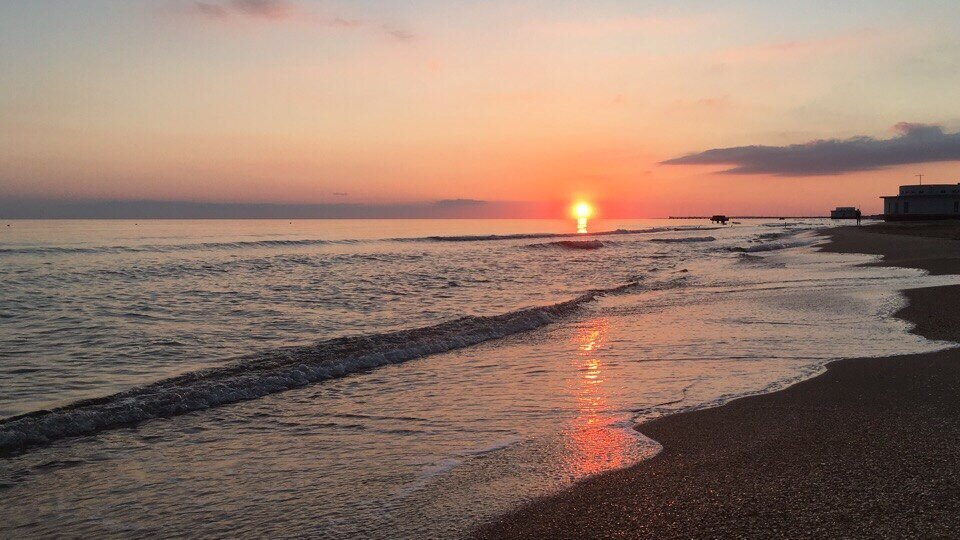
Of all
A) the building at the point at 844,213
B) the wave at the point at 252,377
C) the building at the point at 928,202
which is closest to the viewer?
the wave at the point at 252,377

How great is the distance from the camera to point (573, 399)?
8.23 metres

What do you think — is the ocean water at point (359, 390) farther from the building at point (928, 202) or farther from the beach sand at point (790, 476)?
the building at point (928, 202)

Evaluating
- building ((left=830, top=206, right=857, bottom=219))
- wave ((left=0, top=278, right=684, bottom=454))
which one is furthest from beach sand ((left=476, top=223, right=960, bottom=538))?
building ((left=830, top=206, right=857, bottom=219))

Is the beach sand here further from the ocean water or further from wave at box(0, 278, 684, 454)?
wave at box(0, 278, 684, 454)

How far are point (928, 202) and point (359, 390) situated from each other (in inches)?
4080

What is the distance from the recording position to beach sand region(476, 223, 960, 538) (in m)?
4.24

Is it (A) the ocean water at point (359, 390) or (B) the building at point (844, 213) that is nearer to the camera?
(A) the ocean water at point (359, 390)

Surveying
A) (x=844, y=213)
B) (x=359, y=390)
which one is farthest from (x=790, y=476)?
(x=844, y=213)

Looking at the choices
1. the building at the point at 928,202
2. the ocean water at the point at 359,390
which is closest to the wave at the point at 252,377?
the ocean water at the point at 359,390

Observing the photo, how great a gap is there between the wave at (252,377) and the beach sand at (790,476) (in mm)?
5543

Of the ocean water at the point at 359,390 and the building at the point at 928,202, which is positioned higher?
the building at the point at 928,202

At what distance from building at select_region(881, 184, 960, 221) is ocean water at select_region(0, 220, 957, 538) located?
8231 centimetres

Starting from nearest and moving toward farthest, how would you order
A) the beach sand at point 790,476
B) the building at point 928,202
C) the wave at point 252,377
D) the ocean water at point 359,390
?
the beach sand at point 790,476, the ocean water at point 359,390, the wave at point 252,377, the building at point 928,202

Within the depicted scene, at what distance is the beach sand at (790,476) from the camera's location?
167 inches
